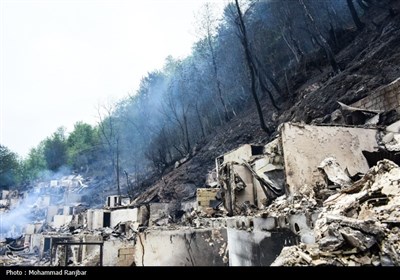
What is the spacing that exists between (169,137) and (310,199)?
21386mm

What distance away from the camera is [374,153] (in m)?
6.93

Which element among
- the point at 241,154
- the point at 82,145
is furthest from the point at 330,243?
the point at 82,145

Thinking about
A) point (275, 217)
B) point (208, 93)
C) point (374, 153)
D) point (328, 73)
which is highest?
point (208, 93)

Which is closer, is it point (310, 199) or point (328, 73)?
point (310, 199)

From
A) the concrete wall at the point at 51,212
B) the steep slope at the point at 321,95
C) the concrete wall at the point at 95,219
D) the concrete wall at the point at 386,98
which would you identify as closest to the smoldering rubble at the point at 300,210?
the concrete wall at the point at 386,98

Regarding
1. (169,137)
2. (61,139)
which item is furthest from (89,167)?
(169,137)

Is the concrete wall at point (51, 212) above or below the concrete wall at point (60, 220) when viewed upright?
above

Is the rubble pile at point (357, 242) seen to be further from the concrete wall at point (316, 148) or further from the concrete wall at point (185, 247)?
the concrete wall at point (316, 148)

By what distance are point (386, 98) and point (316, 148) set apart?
3.68m

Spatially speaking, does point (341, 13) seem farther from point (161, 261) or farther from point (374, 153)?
point (161, 261)

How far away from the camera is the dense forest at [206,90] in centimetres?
1878

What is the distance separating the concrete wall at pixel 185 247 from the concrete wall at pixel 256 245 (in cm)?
21

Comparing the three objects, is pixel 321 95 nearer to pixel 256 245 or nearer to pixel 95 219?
pixel 256 245

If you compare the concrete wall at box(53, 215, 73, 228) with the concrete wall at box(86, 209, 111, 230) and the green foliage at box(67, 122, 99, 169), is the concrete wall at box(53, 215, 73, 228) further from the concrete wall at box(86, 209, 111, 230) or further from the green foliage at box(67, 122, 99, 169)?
the green foliage at box(67, 122, 99, 169)
